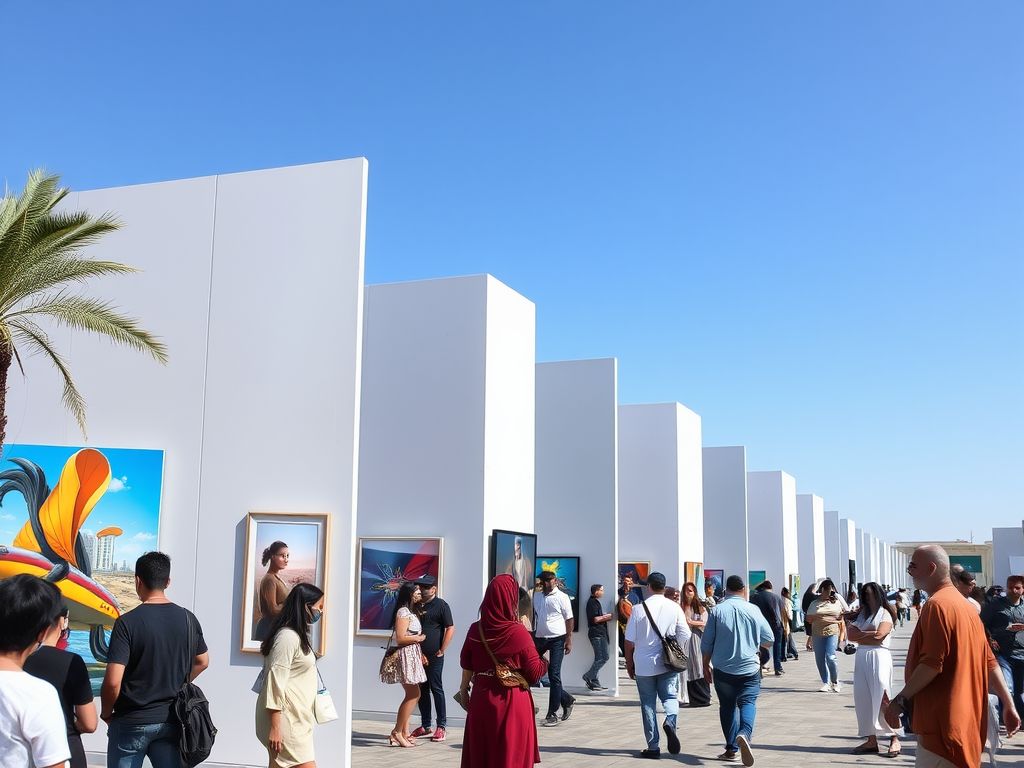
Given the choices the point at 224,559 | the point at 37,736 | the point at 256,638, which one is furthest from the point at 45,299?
the point at 37,736

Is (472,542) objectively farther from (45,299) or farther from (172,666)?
(172,666)

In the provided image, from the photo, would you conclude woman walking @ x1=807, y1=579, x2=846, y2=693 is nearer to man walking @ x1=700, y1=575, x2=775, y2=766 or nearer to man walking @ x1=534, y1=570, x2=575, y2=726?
man walking @ x1=534, y1=570, x2=575, y2=726

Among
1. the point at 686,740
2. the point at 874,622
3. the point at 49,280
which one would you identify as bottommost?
the point at 686,740

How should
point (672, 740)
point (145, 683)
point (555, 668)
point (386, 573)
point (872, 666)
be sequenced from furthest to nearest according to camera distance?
point (555, 668) < point (386, 573) < point (872, 666) < point (672, 740) < point (145, 683)

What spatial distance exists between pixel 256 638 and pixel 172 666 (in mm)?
3888

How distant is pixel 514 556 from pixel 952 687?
832 centimetres

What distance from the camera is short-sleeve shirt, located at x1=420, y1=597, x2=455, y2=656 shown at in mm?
11266

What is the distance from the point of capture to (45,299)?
10.1 metres

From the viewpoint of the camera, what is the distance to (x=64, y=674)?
416 cm

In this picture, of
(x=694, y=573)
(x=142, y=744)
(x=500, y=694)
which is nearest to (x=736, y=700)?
(x=500, y=694)

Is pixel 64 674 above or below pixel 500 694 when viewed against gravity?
above

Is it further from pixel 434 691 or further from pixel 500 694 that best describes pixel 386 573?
pixel 500 694

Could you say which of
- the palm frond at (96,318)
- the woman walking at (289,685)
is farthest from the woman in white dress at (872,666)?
the palm frond at (96,318)

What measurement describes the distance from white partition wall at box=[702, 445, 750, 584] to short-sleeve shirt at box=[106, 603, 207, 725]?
21319 millimetres
